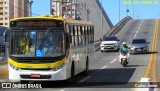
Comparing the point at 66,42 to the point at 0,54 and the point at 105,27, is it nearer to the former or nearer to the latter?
the point at 0,54

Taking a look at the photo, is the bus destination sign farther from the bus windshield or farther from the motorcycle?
the motorcycle

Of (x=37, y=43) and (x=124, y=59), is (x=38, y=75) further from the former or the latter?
(x=124, y=59)

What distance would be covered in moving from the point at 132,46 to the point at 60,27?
1060 inches

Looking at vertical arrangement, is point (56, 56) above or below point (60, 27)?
below

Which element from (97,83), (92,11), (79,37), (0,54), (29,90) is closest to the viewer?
(29,90)

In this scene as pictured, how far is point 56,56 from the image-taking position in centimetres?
1717

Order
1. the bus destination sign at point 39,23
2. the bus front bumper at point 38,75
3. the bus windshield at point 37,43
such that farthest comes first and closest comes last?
the bus destination sign at point 39,23, the bus windshield at point 37,43, the bus front bumper at point 38,75

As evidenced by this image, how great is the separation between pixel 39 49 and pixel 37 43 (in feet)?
0.88

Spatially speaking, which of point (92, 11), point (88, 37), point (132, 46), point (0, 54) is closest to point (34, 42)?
point (88, 37)

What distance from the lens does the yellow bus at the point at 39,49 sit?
672 inches

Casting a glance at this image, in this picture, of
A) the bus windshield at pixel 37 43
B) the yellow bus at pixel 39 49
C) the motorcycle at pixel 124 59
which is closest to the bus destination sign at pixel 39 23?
the yellow bus at pixel 39 49

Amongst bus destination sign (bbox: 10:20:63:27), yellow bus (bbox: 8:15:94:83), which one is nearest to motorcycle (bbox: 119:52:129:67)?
yellow bus (bbox: 8:15:94:83)

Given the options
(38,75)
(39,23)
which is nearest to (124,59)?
(39,23)

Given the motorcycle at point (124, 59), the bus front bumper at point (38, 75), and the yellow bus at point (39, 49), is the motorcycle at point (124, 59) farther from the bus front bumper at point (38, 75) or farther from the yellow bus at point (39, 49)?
the bus front bumper at point (38, 75)
